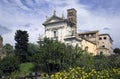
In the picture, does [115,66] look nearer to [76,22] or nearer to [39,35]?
[39,35]

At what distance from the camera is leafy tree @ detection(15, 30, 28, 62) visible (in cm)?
4866

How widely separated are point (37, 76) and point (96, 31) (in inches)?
2262

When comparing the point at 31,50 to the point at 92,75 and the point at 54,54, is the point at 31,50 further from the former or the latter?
the point at 92,75

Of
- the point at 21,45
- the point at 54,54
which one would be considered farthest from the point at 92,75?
the point at 21,45

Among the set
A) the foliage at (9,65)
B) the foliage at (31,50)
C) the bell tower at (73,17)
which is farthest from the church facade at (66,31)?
the foliage at (9,65)

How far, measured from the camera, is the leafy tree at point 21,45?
48.7 m

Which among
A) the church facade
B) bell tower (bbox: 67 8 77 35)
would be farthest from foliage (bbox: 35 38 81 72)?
bell tower (bbox: 67 8 77 35)

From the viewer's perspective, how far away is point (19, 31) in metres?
51.8

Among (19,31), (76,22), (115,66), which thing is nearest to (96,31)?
(76,22)

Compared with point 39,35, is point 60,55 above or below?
below

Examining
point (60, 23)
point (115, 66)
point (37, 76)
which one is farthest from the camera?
point (60, 23)

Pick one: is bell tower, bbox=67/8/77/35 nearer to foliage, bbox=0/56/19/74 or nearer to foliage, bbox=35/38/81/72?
foliage, bbox=35/38/81/72

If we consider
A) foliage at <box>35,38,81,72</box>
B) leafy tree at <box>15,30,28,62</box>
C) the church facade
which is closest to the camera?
foliage at <box>35,38,81,72</box>

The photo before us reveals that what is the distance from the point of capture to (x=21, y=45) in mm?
49625
